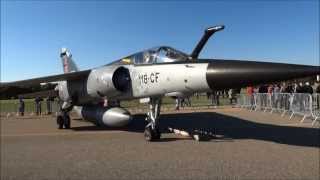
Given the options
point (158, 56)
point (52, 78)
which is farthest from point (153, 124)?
point (52, 78)

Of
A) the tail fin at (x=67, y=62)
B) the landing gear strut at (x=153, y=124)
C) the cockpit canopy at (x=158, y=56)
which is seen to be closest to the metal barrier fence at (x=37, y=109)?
the tail fin at (x=67, y=62)

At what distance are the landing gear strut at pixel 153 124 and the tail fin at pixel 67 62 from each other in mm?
9925

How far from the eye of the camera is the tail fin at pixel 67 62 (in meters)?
19.5

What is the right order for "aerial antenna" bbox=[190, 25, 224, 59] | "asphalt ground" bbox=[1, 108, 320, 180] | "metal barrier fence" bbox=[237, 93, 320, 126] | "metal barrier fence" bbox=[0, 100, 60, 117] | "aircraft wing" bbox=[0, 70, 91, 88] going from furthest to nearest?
"metal barrier fence" bbox=[0, 100, 60, 117] < "metal barrier fence" bbox=[237, 93, 320, 126] < "aircraft wing" bbox=[0, 70, 91, 88] < "aerial antenna" bbox=[190, 25, 224, 59] < "asphalt ground" bbox=[1, 108, 320, 180]

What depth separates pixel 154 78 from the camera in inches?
394

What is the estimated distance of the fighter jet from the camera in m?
7.57

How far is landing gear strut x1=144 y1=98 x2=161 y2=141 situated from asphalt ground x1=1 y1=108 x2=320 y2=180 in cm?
24

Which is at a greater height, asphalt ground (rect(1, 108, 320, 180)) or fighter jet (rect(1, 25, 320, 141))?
fighter jet (rect(1, 25, 320, 141))

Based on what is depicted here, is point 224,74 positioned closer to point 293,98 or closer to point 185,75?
point 185,75

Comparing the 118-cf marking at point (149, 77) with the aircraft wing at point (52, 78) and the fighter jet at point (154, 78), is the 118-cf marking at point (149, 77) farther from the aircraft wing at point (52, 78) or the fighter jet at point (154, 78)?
the aircraft wing at point (52, 78)

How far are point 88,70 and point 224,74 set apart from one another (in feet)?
20.6

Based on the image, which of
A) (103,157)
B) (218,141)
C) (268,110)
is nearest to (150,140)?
(218,141)

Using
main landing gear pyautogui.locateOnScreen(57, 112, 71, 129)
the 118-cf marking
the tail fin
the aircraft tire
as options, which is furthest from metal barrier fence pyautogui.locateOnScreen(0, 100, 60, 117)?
the aircraft tire

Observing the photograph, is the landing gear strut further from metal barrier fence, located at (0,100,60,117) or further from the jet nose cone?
metal barrier fence, located at (0,100,60,117)
